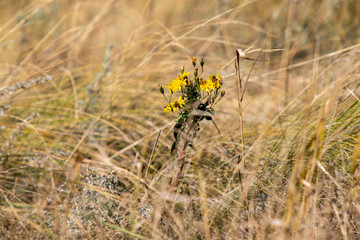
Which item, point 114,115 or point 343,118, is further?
point 114,115

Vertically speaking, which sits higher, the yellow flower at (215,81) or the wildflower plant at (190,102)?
the yellow flower at (215,81)

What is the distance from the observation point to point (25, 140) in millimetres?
→ 1646

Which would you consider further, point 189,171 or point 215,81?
point 189,171

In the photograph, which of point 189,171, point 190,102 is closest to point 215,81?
point 190,102

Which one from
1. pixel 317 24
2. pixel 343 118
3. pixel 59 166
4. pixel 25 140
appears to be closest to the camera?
pixel 343 118

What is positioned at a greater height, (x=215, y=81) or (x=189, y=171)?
(x=215, y=81)

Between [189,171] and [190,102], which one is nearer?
[190,102]

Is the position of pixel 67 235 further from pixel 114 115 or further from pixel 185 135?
pixel 114 115

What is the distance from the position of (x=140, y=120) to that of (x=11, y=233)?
91 centimetres

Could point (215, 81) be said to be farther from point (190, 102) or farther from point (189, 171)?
point (189, 171)

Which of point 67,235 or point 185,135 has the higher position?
point 185,135

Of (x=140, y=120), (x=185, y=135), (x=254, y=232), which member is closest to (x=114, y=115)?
(x=140, y=120)

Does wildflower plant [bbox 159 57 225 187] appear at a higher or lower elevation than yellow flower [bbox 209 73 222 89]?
lower

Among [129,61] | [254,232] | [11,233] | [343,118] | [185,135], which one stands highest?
[129,61]
